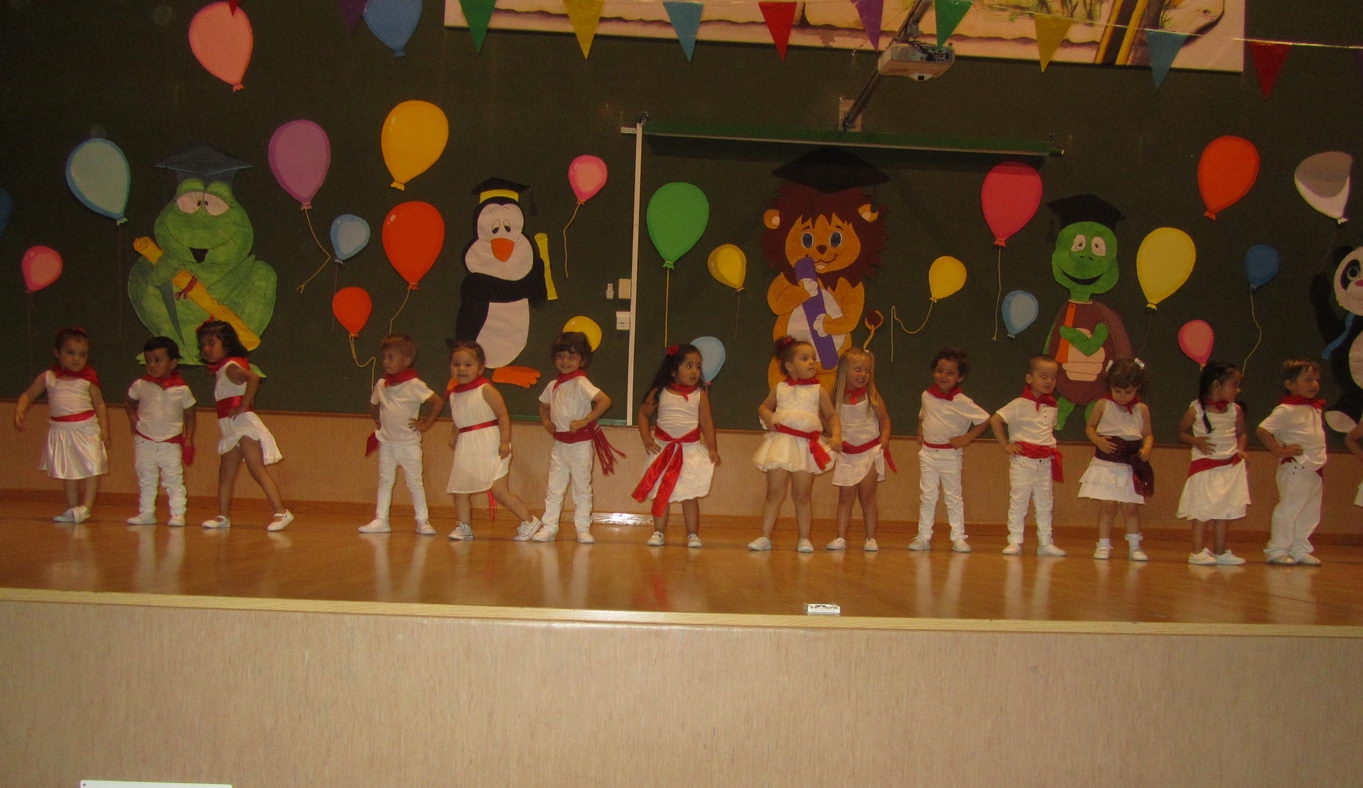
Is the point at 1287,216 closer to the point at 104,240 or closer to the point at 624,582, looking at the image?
the point at 624,582

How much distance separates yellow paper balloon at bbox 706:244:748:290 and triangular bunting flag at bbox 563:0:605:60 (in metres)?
1.96

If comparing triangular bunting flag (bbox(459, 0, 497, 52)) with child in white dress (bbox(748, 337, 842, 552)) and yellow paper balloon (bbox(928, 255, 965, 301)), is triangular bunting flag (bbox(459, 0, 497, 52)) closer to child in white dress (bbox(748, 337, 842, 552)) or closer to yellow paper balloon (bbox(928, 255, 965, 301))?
child in white dress (bbox(748, 337, 842, 552))

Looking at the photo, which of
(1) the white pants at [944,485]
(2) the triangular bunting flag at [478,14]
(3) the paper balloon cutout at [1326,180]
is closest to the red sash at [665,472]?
(1) the white pants at [944,485]

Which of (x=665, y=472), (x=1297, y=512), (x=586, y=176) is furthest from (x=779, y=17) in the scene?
(x=1297, y=512)

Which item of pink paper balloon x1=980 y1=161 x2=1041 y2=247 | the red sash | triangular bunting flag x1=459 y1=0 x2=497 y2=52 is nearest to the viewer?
the red sash

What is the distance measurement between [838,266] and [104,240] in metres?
6.03

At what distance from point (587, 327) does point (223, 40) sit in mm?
3779

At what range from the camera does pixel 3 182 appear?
7148mm

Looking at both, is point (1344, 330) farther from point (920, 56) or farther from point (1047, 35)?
point (920, 56)

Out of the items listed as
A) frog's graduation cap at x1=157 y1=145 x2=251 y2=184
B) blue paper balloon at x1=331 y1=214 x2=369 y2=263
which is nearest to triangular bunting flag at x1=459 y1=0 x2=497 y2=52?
blue paper balloon at x1=331 y1=214 x2=369 y2=263

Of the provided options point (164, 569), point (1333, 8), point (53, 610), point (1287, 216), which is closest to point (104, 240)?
point (164, 569)

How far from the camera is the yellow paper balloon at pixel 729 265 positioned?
7172mm

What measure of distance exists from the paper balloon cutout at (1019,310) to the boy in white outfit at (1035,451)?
1238mm

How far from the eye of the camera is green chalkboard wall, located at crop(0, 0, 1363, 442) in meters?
7.15
